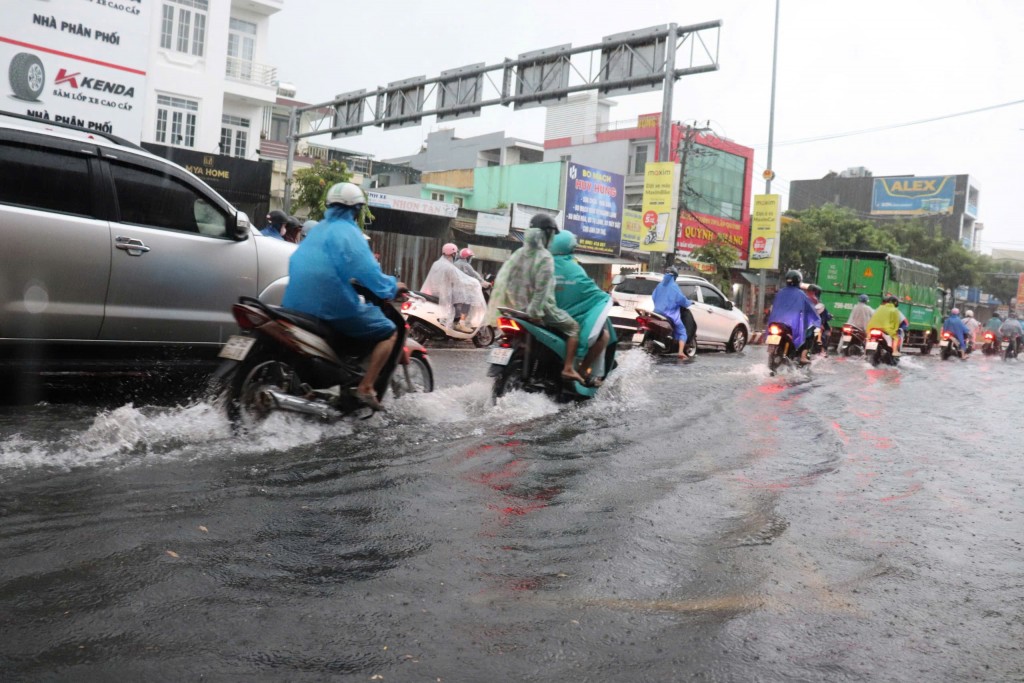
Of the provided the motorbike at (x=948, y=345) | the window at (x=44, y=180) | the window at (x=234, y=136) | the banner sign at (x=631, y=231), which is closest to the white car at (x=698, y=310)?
the motorbike at (x=948, y=345)

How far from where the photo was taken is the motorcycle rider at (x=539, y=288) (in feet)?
25.8

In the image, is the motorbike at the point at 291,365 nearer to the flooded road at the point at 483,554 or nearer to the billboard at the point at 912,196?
the flooded road at the point at 483,554

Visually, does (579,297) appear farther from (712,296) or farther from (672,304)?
(712,296)

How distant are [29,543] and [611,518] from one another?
252 centimetres

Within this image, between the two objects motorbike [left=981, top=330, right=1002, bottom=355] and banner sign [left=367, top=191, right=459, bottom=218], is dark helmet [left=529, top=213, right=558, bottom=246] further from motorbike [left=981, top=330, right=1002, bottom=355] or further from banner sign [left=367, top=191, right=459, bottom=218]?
motorbike [left=981, top=330, right=1002, bottom=355]

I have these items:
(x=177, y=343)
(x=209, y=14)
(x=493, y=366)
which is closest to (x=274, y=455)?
(x=177, y=343)

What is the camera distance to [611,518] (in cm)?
450

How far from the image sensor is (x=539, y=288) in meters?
7.93

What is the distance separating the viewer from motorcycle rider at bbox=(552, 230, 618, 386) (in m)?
8.16

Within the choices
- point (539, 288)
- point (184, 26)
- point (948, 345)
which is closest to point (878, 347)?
point (948, 345)

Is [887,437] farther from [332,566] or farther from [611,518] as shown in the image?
[332,566]

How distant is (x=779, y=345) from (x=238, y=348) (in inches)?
396

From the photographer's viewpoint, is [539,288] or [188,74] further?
[188,74]

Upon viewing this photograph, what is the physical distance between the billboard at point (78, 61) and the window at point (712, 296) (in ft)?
38.4
